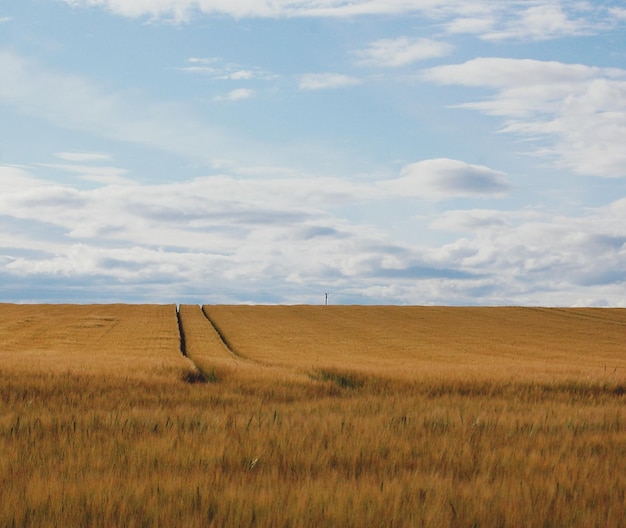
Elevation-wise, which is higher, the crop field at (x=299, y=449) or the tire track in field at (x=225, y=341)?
the crop field at (x=299, y=449)

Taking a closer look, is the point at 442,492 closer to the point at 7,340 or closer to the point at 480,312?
the point at 7,340

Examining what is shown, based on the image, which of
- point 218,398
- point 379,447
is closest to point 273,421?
point 379,447

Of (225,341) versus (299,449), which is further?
(225,341)

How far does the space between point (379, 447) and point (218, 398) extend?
5.26m

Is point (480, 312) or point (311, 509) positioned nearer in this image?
point (311, 509)

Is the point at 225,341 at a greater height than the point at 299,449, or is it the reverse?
the point at 299,449

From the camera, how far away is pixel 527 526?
4.32 m

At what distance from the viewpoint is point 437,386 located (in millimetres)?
15102

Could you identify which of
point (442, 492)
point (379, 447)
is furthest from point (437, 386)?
point (442, 492)

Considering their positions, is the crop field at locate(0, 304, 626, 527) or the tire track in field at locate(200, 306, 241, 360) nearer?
the crop field at locate(0, 304, 626, 527)

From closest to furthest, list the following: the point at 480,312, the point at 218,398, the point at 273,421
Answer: the point at 273,421 < the point at 218,398 < the point at 480,312

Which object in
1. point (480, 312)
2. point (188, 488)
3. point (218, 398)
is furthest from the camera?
point (480, 312)

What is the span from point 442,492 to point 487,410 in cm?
568

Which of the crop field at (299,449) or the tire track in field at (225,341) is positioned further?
the tire track in field at (225,341)
